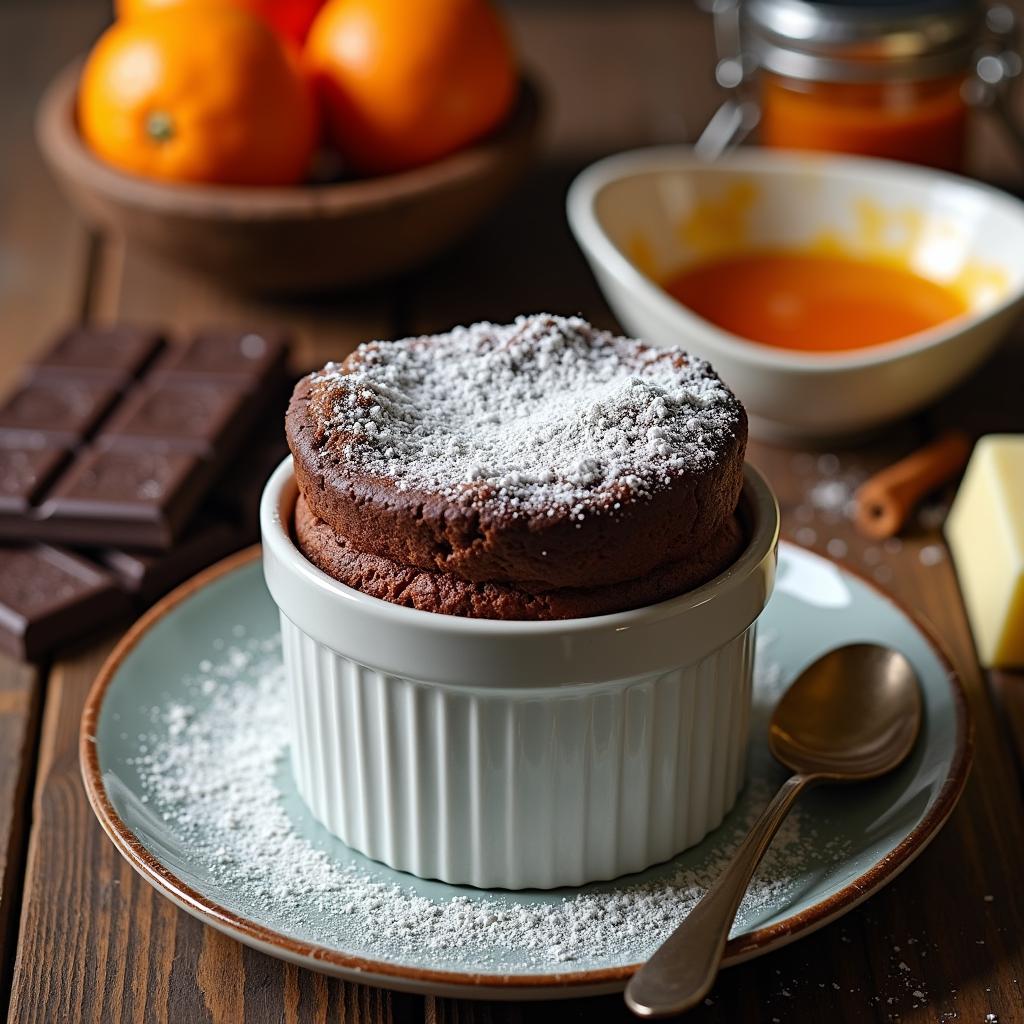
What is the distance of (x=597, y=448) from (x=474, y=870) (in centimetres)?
34

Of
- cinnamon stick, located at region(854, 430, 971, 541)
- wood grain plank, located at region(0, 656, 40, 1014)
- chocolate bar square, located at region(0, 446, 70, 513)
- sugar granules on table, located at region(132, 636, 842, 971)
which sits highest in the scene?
sugar granules on table, located at region(132, 636, 842, 971)

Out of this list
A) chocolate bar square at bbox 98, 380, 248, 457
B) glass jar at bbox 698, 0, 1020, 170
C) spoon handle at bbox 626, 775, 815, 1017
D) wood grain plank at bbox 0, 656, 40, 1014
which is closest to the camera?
spoon handle at bbox 626, 775, 815, 1017

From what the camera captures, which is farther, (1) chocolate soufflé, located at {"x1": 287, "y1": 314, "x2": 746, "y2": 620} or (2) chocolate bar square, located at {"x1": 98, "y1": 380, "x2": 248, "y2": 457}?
(2) chocolate bar square, located at {"x1": 98, "y1": 380, "x2": 248, "y2": 457}

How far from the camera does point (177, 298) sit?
2.17 m

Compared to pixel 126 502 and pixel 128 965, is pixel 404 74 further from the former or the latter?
pixel 128 965

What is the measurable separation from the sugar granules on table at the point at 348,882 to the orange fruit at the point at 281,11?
1.19 meters

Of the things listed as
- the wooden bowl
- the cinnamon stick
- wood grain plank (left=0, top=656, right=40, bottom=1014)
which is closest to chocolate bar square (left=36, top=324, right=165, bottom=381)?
the wooden bowl

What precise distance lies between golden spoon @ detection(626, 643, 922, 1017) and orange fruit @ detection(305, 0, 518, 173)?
105cm

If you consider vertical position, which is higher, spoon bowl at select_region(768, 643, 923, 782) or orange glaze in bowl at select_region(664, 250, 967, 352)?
spoon bowl at select_region(768, 643, 923, 782)

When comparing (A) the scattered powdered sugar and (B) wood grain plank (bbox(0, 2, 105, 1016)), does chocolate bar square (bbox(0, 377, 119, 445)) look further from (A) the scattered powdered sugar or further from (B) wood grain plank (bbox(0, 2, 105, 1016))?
(A) the scattered powdered sugar

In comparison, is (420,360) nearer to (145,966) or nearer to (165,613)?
(165,613)

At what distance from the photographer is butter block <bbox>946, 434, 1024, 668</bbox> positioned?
1393 millimetres

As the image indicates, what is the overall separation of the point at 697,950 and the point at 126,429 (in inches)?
39.1

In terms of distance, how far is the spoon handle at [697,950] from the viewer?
892 mm
